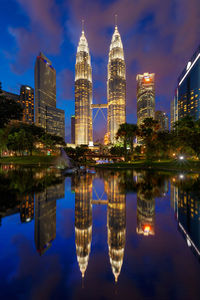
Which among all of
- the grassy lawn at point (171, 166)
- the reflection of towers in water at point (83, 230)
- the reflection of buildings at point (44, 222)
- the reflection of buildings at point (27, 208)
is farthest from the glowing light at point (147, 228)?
the grassy lawn at point (171, 166)

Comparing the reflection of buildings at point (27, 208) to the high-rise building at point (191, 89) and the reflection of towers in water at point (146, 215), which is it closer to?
the reflection of towers in water at point (146, 215)

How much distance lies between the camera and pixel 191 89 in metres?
149

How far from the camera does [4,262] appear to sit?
4.81 meters

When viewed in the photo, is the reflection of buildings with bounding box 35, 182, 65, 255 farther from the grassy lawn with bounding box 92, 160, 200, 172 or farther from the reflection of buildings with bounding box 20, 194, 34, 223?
the grassy lawn with bounding box 92, 160, 200, 172

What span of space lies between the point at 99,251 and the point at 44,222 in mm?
3377

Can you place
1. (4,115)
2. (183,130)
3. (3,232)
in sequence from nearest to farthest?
(3,232)
(4,115)
(183,130)

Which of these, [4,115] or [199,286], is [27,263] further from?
[4,115]

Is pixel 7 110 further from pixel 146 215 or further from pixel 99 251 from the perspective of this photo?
pixel 99 251

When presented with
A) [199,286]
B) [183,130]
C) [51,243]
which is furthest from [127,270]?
[183,130]

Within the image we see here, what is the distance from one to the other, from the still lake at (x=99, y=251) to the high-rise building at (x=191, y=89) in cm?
14832

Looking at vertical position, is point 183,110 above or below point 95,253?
above

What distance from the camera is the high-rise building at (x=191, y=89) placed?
433 feet

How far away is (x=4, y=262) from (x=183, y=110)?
191m

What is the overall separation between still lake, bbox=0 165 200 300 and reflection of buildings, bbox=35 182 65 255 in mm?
34
